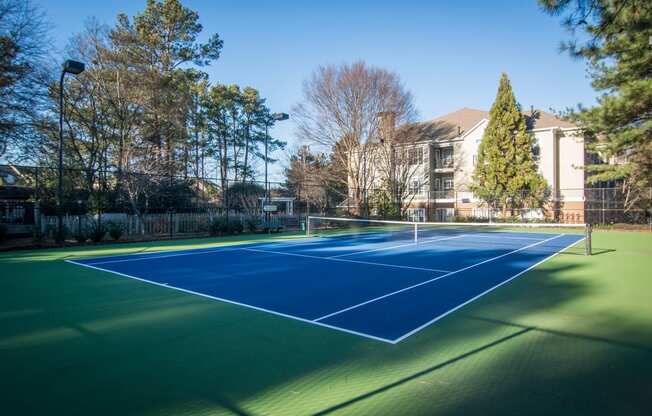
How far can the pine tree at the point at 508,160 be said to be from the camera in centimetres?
3269

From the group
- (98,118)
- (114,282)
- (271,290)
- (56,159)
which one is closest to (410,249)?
(271,290)

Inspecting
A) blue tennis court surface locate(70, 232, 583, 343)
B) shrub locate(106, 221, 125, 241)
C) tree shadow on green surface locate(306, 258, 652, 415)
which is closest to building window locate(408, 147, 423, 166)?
blue tennis court surface locate(70, 232, 583, 343)

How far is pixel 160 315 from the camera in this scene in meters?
5.88

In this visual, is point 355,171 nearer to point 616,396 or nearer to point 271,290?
point 271,290

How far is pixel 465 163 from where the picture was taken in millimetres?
38625

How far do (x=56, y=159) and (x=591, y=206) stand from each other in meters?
36.3

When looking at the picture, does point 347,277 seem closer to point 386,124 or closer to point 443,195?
point 386,124

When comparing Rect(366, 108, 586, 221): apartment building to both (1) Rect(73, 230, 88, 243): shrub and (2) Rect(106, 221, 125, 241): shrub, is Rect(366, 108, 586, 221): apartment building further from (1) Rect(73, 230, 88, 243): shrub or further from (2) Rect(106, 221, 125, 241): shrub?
(1) Rect(73, 230, 88, 243): shrub

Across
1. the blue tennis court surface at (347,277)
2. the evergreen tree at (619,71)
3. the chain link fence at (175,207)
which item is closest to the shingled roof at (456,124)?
the chain link fence at (175,207)

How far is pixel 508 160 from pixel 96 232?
3014 centimetres

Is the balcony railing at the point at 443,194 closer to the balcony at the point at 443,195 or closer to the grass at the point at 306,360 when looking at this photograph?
the balcony at the point at 443,195

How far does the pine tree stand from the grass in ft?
92.2

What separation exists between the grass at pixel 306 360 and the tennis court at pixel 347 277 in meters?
0.47

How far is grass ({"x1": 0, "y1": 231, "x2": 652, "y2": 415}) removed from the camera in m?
3.25
